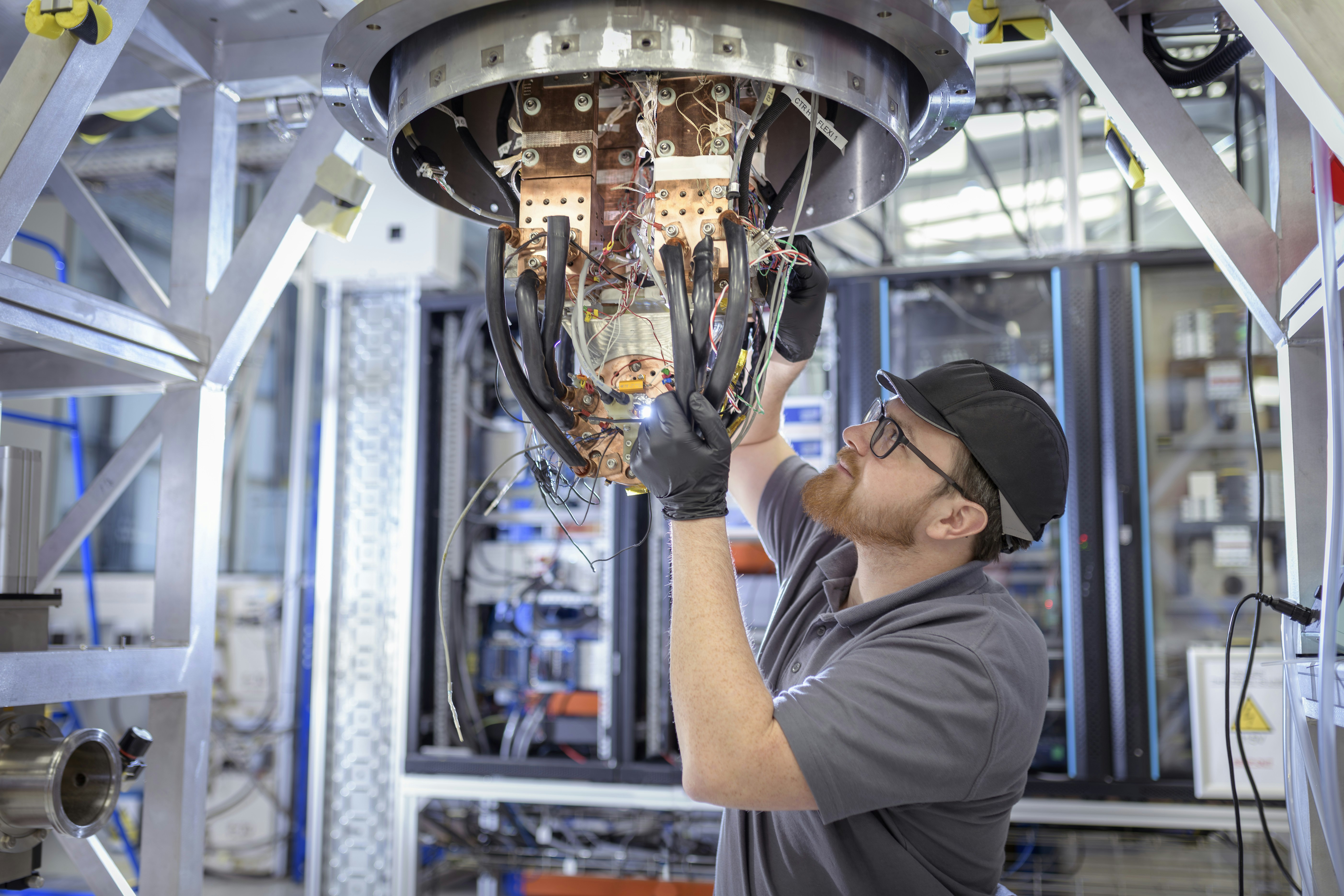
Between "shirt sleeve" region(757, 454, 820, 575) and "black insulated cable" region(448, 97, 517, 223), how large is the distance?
3.08 feet

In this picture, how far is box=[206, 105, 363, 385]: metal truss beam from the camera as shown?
64.7 inches

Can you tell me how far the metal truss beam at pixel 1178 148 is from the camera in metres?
1.40

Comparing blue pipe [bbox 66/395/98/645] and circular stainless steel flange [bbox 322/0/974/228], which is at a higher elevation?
circular stainless steel flange [bbox 322/0/974/228]

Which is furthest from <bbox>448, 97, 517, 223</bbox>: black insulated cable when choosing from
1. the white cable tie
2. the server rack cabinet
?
the server rack cabinet

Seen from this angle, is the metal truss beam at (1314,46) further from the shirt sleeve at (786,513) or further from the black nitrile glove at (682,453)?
the shirt sleeve at (786,513)

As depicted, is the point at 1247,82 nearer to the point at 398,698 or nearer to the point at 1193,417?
the point at 1193,417

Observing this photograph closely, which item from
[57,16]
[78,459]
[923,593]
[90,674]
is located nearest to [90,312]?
[57,16]

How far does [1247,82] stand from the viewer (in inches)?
163

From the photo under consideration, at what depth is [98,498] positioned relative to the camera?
1.78 m

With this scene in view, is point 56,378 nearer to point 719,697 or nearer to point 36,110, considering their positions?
point 36,110

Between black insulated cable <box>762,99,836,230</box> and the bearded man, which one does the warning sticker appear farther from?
black insulated cable <box>762,99,836,230</box>

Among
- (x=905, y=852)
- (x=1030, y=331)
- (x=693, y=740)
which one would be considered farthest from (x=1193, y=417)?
(x=693, y=740)

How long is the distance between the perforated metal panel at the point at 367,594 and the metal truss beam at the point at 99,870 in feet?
8.19

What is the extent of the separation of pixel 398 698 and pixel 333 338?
160 cm
